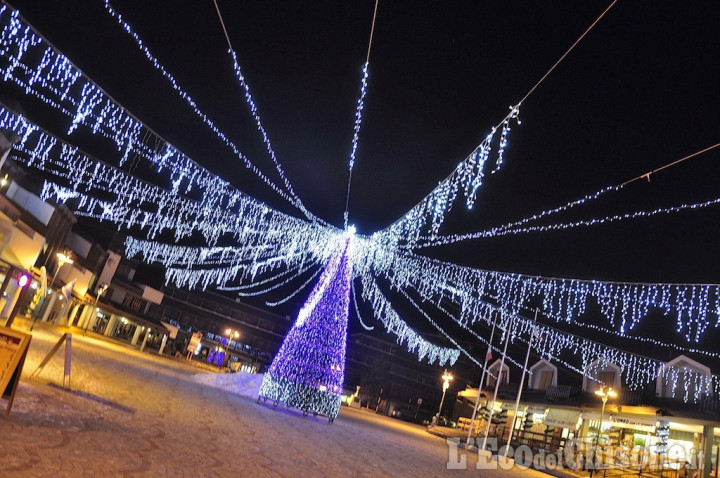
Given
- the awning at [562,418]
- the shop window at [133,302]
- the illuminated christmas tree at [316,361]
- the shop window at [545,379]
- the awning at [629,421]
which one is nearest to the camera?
the illuminated christmas tree at [316,361]

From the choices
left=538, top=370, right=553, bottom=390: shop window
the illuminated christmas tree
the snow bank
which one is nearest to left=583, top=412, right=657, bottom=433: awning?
left=538, top=370, right=553, bottom=390: shop window

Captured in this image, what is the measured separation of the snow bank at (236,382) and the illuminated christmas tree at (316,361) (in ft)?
7.97

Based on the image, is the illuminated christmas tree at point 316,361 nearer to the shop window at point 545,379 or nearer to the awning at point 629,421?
the awning at point 629,421

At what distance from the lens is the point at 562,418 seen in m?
23.7

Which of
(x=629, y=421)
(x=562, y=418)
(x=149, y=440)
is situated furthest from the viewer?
(x=562, y=418)

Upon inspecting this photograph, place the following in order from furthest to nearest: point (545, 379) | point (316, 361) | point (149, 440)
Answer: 1. point (545, 379)
2. point (316, 361)
3. point (149, 440)

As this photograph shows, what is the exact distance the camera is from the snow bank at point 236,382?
17.8 metres

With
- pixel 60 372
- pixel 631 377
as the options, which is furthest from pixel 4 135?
pixel 631 377

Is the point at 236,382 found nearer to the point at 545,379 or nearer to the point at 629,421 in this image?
the point at 629,421

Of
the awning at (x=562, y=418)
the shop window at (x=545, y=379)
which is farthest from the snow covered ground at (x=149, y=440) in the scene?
the shop window at (x=545, y=379)

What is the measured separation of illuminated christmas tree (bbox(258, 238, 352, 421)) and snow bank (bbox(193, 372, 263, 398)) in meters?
2.43

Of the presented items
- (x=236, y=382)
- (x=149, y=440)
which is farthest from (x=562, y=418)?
(x=149, y=440)

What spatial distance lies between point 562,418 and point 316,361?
51.1 ft

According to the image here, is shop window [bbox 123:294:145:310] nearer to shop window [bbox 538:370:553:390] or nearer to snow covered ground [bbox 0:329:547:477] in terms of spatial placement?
snow covered ground [bbox 0:329:547:477]
